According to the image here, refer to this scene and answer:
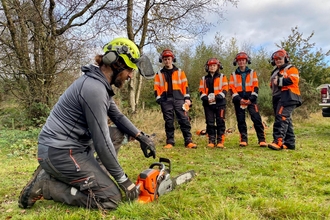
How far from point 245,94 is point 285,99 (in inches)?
34.6

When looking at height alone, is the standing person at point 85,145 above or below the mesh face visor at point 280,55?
below

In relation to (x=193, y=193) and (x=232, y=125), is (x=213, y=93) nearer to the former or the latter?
(x=193, y=193)

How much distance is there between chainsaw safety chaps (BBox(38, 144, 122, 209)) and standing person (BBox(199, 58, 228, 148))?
3.86 metres

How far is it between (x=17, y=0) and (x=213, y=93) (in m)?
6.71

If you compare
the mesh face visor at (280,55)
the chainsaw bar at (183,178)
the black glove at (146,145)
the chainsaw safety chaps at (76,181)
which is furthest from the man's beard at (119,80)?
the mesh face visor at (280,55)

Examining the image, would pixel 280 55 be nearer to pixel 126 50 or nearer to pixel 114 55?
pixel 126 50

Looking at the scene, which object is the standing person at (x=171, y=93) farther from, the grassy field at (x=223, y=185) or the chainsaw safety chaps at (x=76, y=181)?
the chainsaw safety chaps at (x=76, y=181)

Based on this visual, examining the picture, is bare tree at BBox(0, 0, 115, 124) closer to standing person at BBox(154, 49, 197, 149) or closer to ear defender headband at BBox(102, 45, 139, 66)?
standing person at BBox(154, 49, 197, 149)

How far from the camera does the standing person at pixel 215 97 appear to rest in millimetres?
6195

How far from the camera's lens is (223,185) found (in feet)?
10.5

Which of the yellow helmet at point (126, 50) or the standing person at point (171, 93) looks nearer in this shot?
the yellow helmet at point (126, 50)

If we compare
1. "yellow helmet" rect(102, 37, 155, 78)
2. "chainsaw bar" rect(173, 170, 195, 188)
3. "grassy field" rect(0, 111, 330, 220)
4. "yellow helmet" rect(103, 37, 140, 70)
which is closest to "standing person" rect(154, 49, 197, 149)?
"grassy field" rect(0, 111, 330, 220)

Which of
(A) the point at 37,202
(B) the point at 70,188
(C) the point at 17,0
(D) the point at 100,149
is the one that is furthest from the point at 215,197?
(C) the point at 17,0

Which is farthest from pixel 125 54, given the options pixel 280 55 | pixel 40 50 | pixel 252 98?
pixel 40 50
